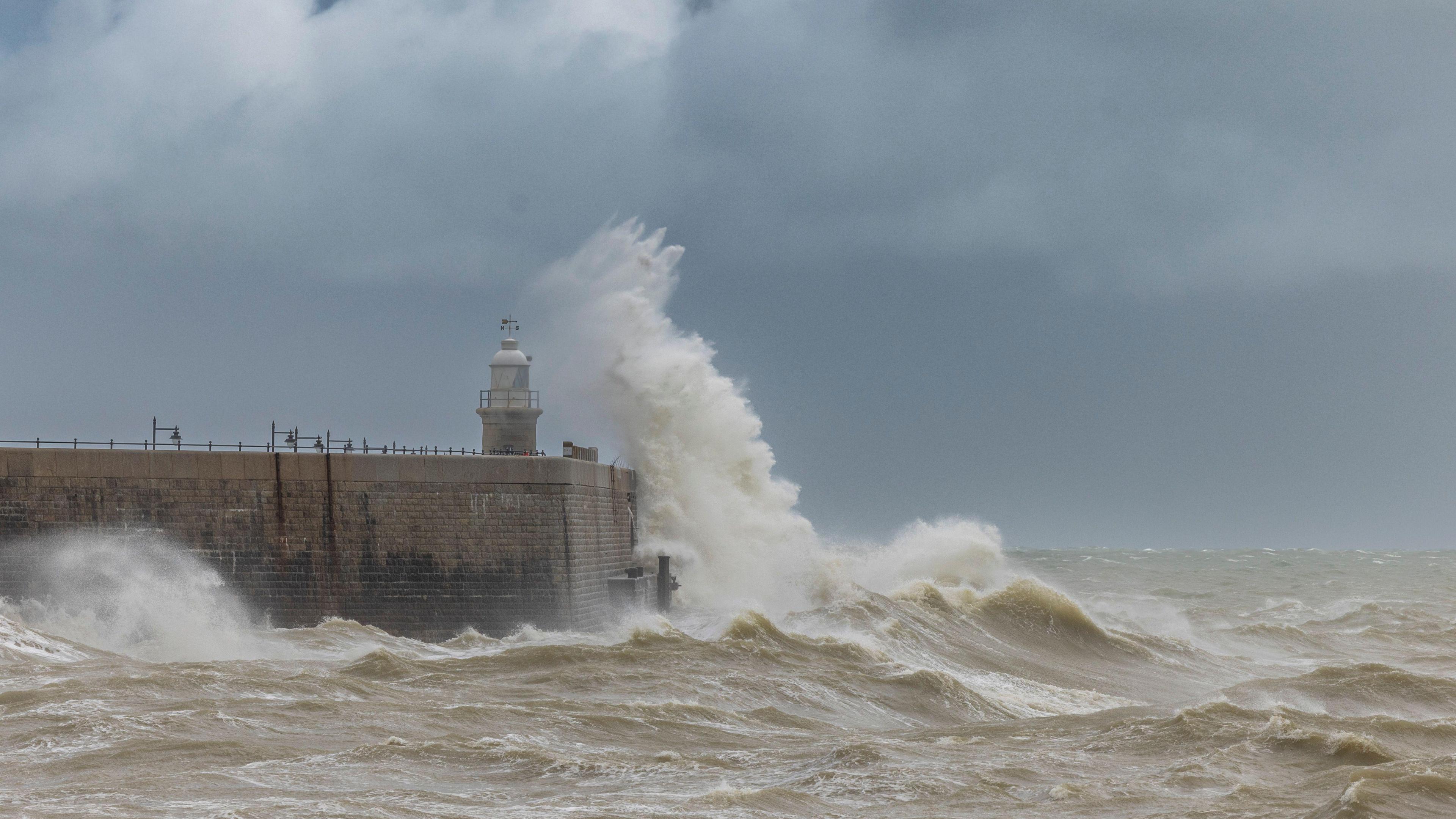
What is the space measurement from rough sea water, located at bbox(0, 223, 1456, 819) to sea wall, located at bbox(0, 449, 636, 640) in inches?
15.5

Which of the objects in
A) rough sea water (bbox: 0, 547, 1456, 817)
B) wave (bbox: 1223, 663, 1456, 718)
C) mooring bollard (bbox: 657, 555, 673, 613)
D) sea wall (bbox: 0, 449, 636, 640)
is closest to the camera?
rough sea water (bbox: 0, 547, 1456, 817)

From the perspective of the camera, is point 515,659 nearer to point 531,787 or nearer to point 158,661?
point 158,661

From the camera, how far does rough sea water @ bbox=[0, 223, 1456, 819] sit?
834cm

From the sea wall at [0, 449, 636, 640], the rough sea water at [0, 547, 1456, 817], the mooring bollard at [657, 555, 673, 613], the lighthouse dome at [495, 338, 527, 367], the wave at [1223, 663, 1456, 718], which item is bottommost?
the wave at [1223, 663, 1456, 718]

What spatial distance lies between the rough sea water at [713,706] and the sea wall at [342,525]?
1.29 ft

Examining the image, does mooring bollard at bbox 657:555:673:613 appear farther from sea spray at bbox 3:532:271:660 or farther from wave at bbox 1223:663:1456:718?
wave at bbox 1223:663:1456:718

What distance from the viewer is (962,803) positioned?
27.6ft

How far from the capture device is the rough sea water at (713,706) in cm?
834

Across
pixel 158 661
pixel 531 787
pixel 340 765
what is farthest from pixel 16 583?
pixel 531 787

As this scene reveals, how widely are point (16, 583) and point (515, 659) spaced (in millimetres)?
6564

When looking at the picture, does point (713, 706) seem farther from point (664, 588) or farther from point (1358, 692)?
point (664, 588)

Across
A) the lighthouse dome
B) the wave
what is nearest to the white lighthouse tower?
the lighthouse dome

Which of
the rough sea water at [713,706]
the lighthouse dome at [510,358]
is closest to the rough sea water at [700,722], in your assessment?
the rough sea water at [713,706]

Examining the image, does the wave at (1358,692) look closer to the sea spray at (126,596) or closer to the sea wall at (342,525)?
the sea wall at (342,525)
